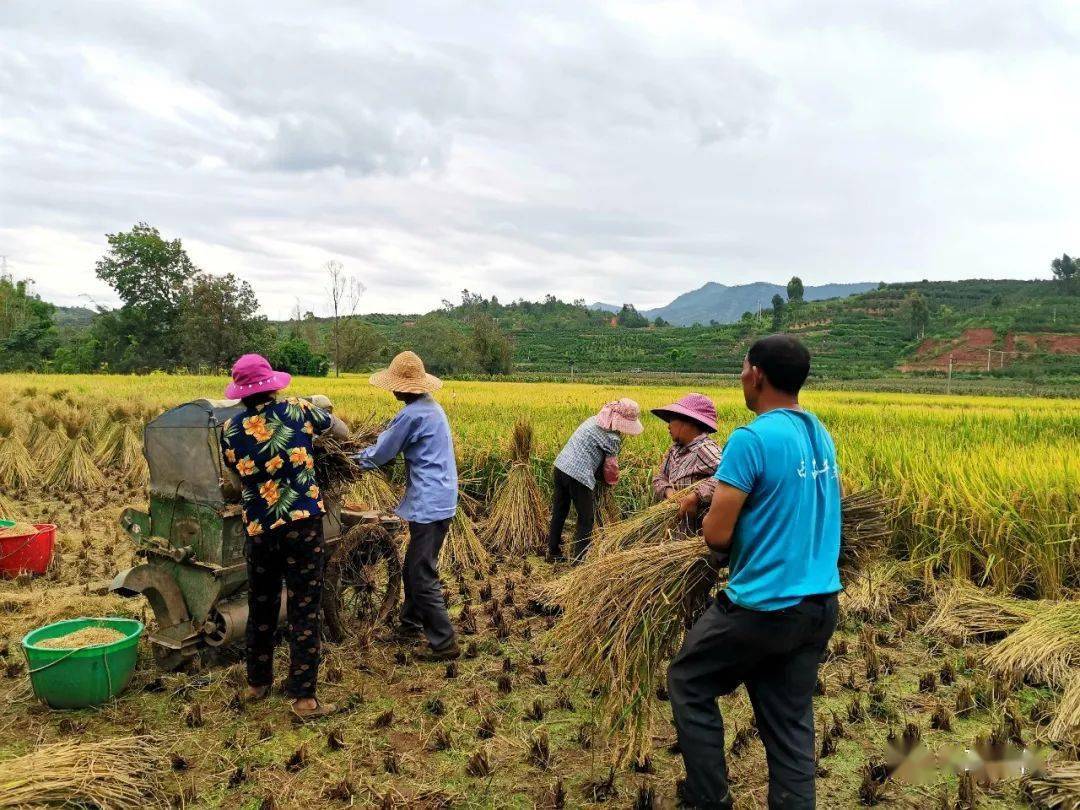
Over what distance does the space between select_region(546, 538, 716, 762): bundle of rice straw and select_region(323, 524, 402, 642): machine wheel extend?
72.9 inches

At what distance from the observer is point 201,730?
336cm

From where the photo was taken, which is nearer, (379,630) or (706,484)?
(706,484)

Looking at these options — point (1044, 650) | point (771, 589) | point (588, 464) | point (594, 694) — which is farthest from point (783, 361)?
point (588, 464)

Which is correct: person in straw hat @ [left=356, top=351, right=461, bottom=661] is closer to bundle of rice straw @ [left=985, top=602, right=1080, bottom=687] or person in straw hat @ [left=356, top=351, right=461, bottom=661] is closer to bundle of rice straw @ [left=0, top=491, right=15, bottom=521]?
bundle of rice straw @ [left=985, top=602, right=1080, bottom=687]

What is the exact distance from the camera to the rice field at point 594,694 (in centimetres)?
291

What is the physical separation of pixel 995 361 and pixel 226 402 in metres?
58.3

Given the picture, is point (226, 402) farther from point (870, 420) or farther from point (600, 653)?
point (870, 420)

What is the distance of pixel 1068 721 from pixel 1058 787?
2.47 ft

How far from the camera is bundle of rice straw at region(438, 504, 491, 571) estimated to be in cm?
624

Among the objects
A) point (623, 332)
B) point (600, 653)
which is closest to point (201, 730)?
point (600, 653)

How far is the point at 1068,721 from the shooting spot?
3168 mm

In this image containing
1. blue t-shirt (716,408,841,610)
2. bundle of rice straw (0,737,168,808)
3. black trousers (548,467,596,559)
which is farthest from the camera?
black trousers (548,467,596,559)

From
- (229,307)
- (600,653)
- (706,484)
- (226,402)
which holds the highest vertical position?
(229,307)

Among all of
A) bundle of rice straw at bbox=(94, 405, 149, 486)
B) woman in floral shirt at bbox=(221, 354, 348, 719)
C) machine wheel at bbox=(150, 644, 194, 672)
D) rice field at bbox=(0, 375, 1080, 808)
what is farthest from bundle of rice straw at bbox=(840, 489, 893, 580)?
bundle of rice straw at bbox=(94, 405, 149, 486)
